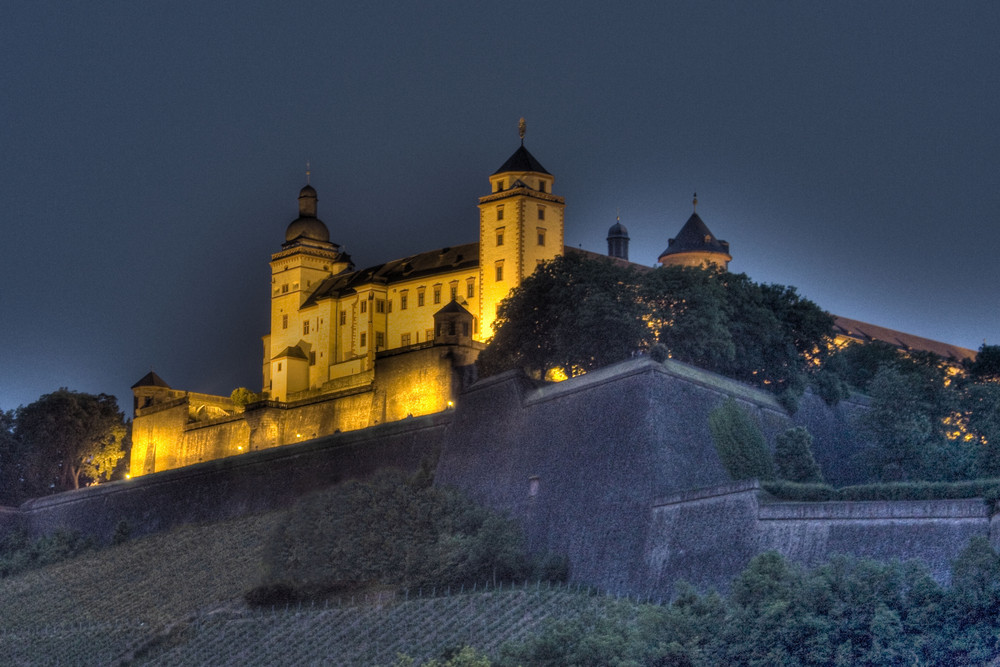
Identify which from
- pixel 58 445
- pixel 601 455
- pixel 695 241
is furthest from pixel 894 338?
pixel 601 455

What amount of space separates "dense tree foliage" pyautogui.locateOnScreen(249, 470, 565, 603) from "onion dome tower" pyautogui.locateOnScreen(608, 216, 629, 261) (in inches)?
1965

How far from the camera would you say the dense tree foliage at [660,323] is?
48.8 m

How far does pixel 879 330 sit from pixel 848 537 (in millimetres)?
60463

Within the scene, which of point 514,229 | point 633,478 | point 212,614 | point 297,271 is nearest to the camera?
point 633,478

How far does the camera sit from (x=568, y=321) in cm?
5097

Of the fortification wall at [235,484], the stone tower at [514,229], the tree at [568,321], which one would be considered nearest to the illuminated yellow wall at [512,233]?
the stone tower at [514,229]

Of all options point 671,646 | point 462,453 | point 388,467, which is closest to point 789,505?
point 671,646

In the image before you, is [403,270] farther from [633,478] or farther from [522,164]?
[633,478]

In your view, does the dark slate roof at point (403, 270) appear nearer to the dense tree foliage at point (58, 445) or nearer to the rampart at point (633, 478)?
the dense tree foliage at point (58, 445)

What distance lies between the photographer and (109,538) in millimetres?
60625

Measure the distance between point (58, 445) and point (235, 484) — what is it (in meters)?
24.4

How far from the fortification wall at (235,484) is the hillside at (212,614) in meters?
1.54

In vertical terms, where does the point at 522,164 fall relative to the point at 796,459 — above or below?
above

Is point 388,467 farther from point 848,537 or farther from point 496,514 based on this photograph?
point 848,537
